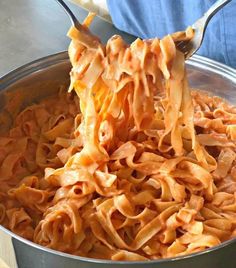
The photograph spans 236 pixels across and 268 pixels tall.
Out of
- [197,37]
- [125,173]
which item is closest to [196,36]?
[197,37]

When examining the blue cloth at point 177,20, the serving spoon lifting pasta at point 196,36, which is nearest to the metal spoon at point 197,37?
the serving spoon lifting pasta at point 196,36

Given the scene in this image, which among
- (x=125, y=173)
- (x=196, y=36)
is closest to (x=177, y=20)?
(x=196, y=36)

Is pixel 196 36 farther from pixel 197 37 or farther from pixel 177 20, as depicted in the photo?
pixel 177 20

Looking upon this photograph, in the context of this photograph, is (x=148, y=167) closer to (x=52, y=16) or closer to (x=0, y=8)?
(x=52, y=16)

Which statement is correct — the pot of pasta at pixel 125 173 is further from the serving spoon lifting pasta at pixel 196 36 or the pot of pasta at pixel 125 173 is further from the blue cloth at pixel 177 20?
the blue cloth at pixel 177 20

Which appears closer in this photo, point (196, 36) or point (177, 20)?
point (196, 36)

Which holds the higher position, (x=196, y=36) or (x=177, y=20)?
(x=196, y=36)
